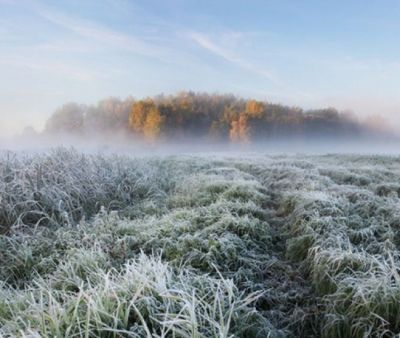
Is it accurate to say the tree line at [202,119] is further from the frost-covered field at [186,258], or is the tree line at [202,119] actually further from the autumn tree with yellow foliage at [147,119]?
the frost-covered field at [186,258]

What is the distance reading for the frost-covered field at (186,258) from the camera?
2.01m

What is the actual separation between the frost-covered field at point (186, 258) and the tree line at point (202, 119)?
19.6 metres

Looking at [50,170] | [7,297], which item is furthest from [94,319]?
[50,170]

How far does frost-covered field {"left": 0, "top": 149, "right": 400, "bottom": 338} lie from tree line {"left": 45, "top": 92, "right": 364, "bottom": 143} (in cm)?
1959

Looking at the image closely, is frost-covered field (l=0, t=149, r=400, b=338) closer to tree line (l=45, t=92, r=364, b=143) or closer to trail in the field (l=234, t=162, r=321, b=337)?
trail in the field (l=234, t=162, r=321, b=337)

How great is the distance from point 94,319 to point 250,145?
2758cm

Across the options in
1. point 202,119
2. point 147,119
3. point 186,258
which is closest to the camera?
point 186,258

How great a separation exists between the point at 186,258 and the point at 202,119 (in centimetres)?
2765

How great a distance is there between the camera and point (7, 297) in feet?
8.34

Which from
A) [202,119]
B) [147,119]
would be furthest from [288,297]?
[202,119]

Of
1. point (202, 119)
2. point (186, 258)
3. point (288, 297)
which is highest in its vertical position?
point (202, 119)

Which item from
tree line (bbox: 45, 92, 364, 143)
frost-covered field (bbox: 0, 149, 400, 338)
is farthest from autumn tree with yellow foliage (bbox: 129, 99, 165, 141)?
frost-covered field (bbox: 0, 149, 400, 338)

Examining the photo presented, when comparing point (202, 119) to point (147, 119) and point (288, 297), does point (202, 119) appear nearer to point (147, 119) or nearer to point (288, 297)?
point (147, 119)

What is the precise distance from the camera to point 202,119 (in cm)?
3050
